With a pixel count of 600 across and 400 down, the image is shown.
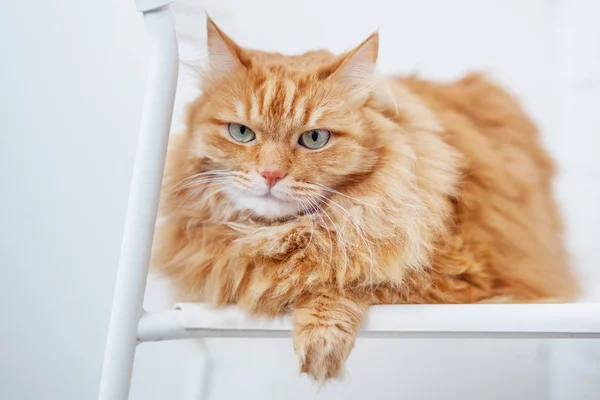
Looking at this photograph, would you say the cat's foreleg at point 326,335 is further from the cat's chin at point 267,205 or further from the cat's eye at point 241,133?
the cat's eye at point 241,133

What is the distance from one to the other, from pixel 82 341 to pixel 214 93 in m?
0.79

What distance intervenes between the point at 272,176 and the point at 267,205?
0.05m

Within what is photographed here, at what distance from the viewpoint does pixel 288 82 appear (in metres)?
0.79

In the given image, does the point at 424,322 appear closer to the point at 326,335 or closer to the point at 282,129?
the point at 326,335

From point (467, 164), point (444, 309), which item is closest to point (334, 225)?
point (444, 309)

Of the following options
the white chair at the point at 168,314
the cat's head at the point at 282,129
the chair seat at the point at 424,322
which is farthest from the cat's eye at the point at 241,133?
the chair seat at the point at 424,322

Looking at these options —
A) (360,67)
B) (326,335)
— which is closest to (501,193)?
(360,67)

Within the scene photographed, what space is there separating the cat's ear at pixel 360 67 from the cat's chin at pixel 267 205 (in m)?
0.19

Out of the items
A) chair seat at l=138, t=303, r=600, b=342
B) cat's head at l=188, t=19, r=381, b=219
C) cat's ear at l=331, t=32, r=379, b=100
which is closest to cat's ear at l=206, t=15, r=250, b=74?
cat's head at l=188, t=19, r=381, b=219

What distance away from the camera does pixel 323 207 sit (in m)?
0.78

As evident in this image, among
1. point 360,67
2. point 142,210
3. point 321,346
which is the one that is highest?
point 360,67

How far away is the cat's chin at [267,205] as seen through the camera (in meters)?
0.76

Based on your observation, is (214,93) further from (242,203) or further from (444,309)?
(444,309)

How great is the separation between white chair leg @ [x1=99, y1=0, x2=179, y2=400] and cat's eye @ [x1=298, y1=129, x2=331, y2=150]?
177 millimetres
